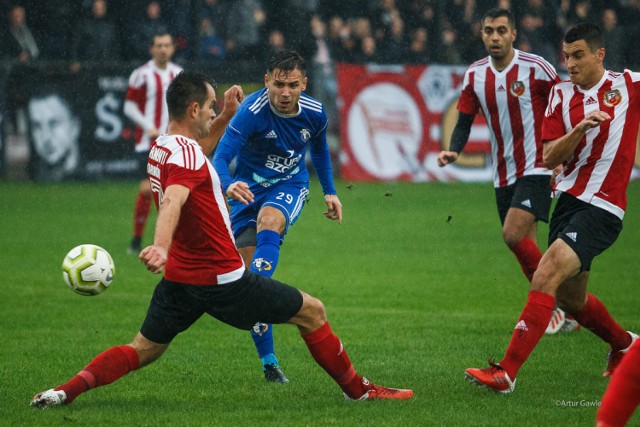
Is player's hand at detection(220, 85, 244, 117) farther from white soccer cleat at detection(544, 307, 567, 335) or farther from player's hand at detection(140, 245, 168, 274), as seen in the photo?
white soccer cleat at detection(544, 307, 567, 335)

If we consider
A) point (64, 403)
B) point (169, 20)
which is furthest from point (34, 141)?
point (64, 403)

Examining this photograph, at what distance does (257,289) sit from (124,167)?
12.2 meters

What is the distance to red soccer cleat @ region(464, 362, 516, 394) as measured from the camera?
6.28 m

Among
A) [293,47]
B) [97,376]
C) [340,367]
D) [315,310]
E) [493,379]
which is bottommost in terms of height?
[493,379]

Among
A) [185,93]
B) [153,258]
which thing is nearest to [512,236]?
[185,93]

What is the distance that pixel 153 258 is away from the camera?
16.1ft

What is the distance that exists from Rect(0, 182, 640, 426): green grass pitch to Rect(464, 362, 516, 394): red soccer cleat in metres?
0.08

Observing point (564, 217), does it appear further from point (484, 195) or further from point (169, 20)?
point (169, 20)

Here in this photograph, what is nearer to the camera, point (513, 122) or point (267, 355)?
point (267, 355)

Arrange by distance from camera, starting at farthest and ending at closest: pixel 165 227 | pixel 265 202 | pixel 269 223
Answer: pixel 265 202 < pixel 269 223 < pixel 165 227

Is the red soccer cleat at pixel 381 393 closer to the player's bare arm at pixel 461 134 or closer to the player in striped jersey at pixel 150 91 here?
the player's bare arm at pixel 461 134

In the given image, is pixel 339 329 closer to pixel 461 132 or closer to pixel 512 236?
pixel 512 236

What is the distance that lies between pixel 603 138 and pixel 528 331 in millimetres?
1337

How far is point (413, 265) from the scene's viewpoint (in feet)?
38.3
